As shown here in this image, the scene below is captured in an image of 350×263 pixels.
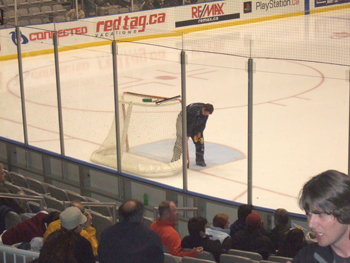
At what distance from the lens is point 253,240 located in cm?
388

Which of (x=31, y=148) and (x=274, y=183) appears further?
(x=31, y=148)

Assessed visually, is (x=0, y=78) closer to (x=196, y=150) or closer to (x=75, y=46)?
(x=75, y=46)

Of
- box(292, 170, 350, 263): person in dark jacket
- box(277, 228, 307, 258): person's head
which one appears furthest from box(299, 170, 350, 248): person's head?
box(277, 228, 307, 258): person's head

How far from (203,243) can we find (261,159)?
2341 mm

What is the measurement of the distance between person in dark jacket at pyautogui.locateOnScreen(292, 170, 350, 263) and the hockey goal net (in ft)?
13.8

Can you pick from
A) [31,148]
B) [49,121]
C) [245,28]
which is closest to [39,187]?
[31,148]

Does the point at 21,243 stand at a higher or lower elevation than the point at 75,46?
lower

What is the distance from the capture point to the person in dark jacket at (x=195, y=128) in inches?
222

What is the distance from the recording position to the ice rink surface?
18.2 ft

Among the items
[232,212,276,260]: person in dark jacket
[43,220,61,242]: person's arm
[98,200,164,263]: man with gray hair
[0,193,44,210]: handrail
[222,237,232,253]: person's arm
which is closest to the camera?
[98,200,164,263]: man with gray hair

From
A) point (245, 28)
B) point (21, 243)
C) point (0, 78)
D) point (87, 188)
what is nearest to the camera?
point (21, 243)

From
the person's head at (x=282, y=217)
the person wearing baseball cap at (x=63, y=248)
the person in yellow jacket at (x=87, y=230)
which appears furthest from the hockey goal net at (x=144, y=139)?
the person wearing baseball cap at (x=63, y=248)

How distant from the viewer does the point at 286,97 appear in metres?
8.45

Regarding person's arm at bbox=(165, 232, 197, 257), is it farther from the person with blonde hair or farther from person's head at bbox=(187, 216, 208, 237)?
the person with blonde hair
